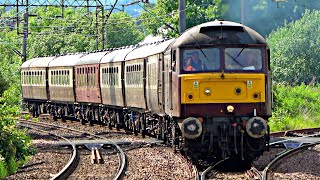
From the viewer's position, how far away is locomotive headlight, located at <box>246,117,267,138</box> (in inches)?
539

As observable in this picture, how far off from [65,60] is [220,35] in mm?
19618

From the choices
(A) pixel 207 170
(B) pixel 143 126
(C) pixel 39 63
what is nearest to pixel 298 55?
(C) pixel 39 63

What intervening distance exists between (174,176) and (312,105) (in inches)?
844

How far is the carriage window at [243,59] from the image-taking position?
13984 millimetres

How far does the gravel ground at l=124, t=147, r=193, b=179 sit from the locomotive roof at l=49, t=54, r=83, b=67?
539 inches

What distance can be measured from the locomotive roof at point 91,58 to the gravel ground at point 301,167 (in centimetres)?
1317

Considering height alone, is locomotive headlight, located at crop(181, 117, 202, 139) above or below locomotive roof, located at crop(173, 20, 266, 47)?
below

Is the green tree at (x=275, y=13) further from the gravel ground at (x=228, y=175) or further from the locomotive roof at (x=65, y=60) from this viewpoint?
the gravel ground at (x=228, y=175)

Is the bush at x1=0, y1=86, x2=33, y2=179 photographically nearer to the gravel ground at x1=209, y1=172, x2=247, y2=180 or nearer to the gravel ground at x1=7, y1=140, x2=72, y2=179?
the gravel ground at x1=7, y1=140, x2=72, y2=179

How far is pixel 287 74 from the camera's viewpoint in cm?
5741

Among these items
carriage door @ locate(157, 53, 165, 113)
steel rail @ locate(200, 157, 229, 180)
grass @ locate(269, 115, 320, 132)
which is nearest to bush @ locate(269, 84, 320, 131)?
grass @ locate(269, 115, 320, 132)

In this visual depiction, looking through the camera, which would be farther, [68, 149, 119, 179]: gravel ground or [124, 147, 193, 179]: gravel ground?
[68, 149, 119, 179]: gravel ground

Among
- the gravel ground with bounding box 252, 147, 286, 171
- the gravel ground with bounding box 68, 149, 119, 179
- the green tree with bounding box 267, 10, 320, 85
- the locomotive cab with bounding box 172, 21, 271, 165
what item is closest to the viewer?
A: the locomotive cab with bounding box 172, 21, 271, 165

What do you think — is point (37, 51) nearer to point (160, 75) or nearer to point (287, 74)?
point (287, 74)
